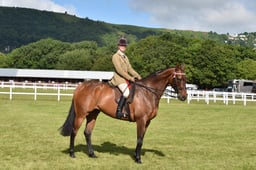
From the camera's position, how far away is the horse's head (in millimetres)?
10172

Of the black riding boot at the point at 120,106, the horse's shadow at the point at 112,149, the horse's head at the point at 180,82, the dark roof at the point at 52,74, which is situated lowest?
the horse's shadow at the point at 112,149

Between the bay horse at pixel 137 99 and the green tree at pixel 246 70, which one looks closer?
the bay horse at pixel 137 99

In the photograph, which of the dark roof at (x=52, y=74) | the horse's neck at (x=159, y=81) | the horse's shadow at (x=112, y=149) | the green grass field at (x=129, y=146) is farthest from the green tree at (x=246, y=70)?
the horse's neck at (x=159, y=81)

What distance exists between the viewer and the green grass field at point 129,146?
9718 millimetres

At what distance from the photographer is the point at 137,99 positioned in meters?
10.1

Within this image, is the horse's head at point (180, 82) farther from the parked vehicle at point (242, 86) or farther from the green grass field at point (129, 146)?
the parked vehicle at point (242, 86)

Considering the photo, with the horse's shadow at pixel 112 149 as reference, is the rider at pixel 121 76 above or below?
above

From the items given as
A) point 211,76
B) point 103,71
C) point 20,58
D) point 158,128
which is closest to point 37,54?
point 20,58

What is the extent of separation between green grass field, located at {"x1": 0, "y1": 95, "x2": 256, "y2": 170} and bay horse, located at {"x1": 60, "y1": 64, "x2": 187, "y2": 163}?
0.71 m

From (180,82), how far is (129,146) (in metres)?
3.32

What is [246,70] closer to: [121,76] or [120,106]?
[121,76]

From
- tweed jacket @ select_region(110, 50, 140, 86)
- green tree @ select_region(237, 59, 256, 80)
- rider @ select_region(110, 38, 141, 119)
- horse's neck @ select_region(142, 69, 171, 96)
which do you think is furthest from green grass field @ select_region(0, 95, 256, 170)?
green tree @ select_region(237, 59, 256, 80)

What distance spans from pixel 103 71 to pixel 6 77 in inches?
1136

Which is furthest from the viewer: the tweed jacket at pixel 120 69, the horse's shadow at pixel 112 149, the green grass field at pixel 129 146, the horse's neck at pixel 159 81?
the horse's shadow at pixel 112 149
